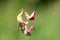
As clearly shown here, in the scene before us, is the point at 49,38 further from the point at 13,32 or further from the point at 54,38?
the point at 13,32

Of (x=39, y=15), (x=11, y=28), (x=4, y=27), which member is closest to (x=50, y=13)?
(x=39, y=15)

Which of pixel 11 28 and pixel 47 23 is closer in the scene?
pixel 11 28

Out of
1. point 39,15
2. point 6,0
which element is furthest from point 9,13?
point 6,0

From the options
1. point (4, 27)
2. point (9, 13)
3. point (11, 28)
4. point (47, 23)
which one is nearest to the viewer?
point (4, 27)

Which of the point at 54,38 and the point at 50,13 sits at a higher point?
the point at 50,13

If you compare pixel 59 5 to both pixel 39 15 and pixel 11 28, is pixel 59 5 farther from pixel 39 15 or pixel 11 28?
pixel 11 28

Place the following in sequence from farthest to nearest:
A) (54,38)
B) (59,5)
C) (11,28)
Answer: (59,5) → (11,28) → (54,38)
